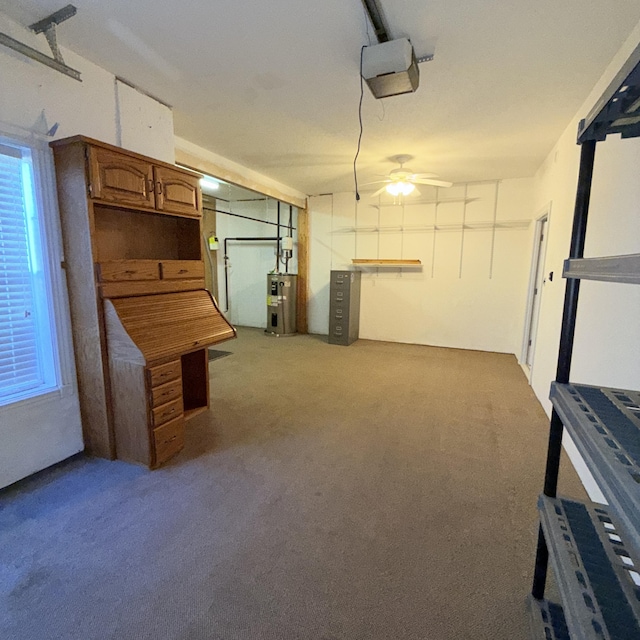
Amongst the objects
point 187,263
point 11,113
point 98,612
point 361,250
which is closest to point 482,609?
point 98,612

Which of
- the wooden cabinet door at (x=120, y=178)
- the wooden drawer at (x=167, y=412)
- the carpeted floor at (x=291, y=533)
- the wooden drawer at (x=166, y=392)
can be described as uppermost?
the wooden cabinet door at (x=120, y=178)

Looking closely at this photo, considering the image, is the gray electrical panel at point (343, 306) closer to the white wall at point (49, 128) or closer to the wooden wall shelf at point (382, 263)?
the wooden wall shelf at point (382, 263)

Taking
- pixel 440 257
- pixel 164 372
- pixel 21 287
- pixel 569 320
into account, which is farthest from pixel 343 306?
pixel 569 320

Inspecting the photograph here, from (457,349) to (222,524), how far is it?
492 cm

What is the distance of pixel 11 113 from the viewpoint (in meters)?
1.99

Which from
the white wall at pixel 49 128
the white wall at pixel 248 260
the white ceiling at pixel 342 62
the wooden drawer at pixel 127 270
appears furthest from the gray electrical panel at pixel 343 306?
the white wall at pixel 49 128

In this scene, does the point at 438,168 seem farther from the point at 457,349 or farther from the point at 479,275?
the point at 457,349

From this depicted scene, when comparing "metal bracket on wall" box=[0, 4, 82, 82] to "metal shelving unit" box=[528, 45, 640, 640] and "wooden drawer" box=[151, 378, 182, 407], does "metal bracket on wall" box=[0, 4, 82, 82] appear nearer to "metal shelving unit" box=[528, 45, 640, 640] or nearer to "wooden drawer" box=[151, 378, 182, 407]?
"wooden drawer" box=[151, 378, 182, 407]

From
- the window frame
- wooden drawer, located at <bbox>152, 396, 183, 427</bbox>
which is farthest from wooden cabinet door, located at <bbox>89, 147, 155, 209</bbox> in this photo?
wooden drawer, located at <bbox>152, 396, 183, 427</bbox>

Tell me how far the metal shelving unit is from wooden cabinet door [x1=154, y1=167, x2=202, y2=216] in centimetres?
254

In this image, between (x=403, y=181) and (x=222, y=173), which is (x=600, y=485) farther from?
(x=222, y=173)

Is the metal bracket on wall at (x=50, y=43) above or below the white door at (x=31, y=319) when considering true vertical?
above

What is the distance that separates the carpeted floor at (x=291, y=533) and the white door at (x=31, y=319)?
0.82ft

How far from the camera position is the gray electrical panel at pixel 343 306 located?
589 cm
